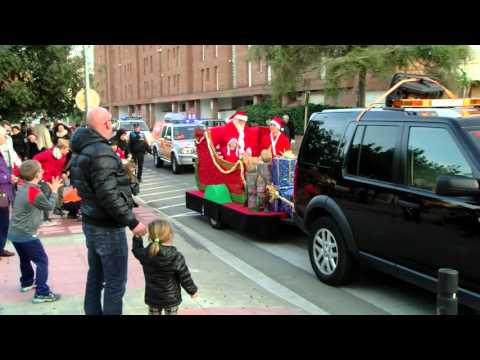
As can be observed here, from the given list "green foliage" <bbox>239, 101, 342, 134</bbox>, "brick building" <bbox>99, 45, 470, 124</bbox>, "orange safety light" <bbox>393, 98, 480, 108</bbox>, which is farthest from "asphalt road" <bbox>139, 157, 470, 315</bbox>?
"green foliage" <bbox>239, 101, 342, 134</bbox>

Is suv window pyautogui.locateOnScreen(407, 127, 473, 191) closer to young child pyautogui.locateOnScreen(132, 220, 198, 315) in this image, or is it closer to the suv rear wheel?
the suv rear wheel

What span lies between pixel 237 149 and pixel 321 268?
12.2 feet

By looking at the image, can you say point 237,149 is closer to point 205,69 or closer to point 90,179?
point 90,179

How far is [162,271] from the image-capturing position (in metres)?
3.74

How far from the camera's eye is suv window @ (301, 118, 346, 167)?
19.0 ft

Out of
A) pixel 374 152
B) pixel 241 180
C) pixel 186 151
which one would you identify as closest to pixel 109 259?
pixel 374 152

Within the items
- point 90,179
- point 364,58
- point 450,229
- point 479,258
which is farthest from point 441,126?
point 364,58

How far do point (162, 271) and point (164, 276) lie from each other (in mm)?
48

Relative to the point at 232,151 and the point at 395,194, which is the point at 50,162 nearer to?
the point at 232,151

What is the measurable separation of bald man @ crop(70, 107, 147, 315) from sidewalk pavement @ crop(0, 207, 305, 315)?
0.96 metres

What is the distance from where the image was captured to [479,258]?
3.94 metres

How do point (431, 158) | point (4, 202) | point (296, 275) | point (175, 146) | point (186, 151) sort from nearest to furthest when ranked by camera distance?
1. point (431, 158)
2. point (296, 275)
3. point (4, 202)
4. point (186, 151)
5. point (175, 146)
